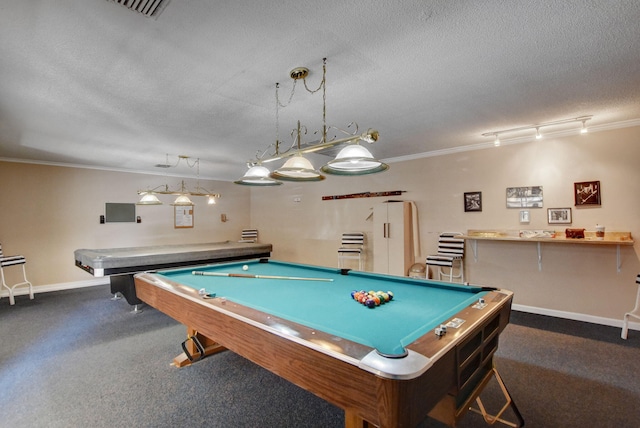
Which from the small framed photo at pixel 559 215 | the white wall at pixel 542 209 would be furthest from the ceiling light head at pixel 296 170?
the small framed photo at pixel 559 215

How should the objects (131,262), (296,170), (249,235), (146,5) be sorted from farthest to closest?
1. (249,235)
2. (131,262)
3. (296,170)
4. (146,5)

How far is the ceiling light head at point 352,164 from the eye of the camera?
6.28 ft

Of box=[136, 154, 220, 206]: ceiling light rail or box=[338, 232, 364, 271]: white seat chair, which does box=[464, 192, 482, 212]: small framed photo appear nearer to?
box=[338, 232, 364, 271]: white seat chair

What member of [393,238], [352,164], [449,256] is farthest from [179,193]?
[449,256]

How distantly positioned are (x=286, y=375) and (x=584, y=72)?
297 centimetres

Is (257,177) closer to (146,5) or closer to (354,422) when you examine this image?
(146,5)

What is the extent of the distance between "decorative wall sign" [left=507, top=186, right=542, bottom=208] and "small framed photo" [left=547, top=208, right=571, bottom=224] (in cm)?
15

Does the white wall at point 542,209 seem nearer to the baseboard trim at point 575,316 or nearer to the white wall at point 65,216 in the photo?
the baseboard trim at point 575,316

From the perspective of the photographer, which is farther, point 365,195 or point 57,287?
point 365,195

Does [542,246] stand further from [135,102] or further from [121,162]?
[121,162]

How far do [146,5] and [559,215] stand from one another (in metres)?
4.75

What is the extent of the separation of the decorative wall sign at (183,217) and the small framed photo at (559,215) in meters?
6.97

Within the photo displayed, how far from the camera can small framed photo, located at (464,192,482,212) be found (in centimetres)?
447

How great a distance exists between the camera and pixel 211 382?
2.43 meters
